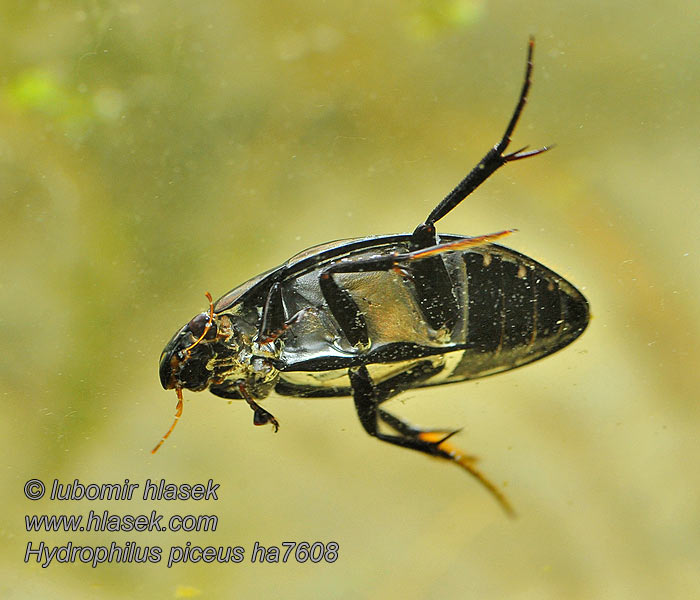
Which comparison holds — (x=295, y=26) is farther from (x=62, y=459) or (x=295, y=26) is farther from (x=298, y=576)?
(x=298, y=576)

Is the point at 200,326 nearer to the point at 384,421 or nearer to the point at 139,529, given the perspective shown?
the point at 384,421

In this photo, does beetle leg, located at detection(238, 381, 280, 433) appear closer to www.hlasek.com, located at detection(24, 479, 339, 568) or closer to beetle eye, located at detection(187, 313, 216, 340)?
beetle eye, located at detection(187, 313, 216, 340)

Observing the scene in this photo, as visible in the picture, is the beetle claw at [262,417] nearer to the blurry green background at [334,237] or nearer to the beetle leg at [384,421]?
the beetle leg at [384,421]

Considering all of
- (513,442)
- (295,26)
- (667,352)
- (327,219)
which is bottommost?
(513,442)

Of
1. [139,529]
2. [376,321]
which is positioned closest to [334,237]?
[376,321]

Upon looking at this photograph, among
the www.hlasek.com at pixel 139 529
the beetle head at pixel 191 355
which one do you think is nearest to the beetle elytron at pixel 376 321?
the beetle head at pixel 191 355

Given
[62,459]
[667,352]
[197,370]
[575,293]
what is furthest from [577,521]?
[62,459]
